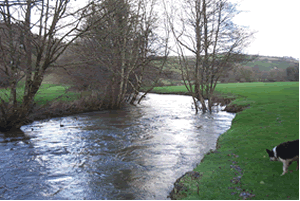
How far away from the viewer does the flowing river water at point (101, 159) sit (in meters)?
6.53

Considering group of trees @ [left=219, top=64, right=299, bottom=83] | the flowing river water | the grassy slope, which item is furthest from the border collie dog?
group of trees @ [left=219, top=64, right=299, bottom=83]

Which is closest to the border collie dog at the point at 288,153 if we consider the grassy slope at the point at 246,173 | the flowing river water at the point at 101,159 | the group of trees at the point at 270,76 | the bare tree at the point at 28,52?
the grassy slope at the point at 246,173

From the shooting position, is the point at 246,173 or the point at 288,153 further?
the point at 246,173

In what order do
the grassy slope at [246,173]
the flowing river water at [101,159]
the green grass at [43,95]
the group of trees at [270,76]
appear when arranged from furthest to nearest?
the group of trees at [270,76] < the green grass at [43,95] < the flowing river water at [101,159] < the grassy slope at [246,173]

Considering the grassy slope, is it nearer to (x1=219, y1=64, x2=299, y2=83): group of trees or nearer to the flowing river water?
the flowing river water

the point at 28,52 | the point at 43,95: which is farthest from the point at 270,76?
the point at 28,52

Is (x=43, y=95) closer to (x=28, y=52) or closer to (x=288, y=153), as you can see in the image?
(x=28, y=52)

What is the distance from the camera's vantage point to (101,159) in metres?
9.11

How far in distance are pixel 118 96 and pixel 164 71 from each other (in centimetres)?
725

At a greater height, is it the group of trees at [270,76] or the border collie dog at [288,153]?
the group of trees at [270,76]

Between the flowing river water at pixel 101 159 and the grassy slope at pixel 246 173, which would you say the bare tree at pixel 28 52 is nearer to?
the flowing river water at pixel 101 159

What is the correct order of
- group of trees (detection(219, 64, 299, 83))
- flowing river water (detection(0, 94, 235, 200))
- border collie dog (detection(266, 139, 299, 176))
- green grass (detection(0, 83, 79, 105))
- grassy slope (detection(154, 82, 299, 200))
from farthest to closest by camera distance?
group of trees (detection(219, 64, 299, 83)), green grass (detection(0, 83, 79, 105)), flowing river water (detection(0, 94, 235, 200)), border collie dog (detection(266, 139, 299, 176)), grassy slope (detection(154, 82, 299, 200))

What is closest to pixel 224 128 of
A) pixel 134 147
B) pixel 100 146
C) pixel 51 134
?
pixel 134 147

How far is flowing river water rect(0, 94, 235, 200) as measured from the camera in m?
6.53
